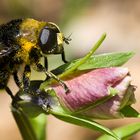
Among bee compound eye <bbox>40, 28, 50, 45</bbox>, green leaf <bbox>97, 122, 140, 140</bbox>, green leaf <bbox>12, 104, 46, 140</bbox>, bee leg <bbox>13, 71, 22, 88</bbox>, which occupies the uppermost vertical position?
bee compound eye <bbox>40, 28, 50, 45</bbox>

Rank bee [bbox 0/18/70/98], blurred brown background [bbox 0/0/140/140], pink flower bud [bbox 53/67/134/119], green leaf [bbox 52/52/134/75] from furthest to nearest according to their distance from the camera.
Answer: blurred brown background [bbox 0/0/140/140] < bee [bbox 0/18/70/98] < green leaf [bbox 52/52/134/75] < pink flower bud [bbox 53/67/134/119]

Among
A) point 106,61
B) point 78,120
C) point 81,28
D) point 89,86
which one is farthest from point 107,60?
point 81,28

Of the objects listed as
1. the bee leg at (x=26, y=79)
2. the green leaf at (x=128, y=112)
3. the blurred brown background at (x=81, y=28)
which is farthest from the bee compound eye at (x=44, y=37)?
the blurred brown background at (x=81, y=28)

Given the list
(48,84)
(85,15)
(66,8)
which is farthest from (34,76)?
(48,84)

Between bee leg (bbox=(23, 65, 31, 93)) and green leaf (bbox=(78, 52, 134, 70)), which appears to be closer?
green leaf (bbox=(78, 52, 134, 70))

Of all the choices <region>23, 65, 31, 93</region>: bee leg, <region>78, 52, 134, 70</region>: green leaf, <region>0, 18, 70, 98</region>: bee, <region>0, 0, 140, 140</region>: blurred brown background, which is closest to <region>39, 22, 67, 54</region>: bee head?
<region>0, 18, 70, 98</region>: bee

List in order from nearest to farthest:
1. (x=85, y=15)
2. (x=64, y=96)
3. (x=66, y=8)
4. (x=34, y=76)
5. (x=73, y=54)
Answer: (x=64, y=96), (x=34, y=76), (x=66, y=8), (x=73, y=54), (x=85, y=15)

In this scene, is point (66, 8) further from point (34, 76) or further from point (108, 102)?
point (108, 102)

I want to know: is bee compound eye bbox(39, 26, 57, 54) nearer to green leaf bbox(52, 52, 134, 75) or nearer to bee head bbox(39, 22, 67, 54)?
bee head bbox(39, 22, 67, 54)
